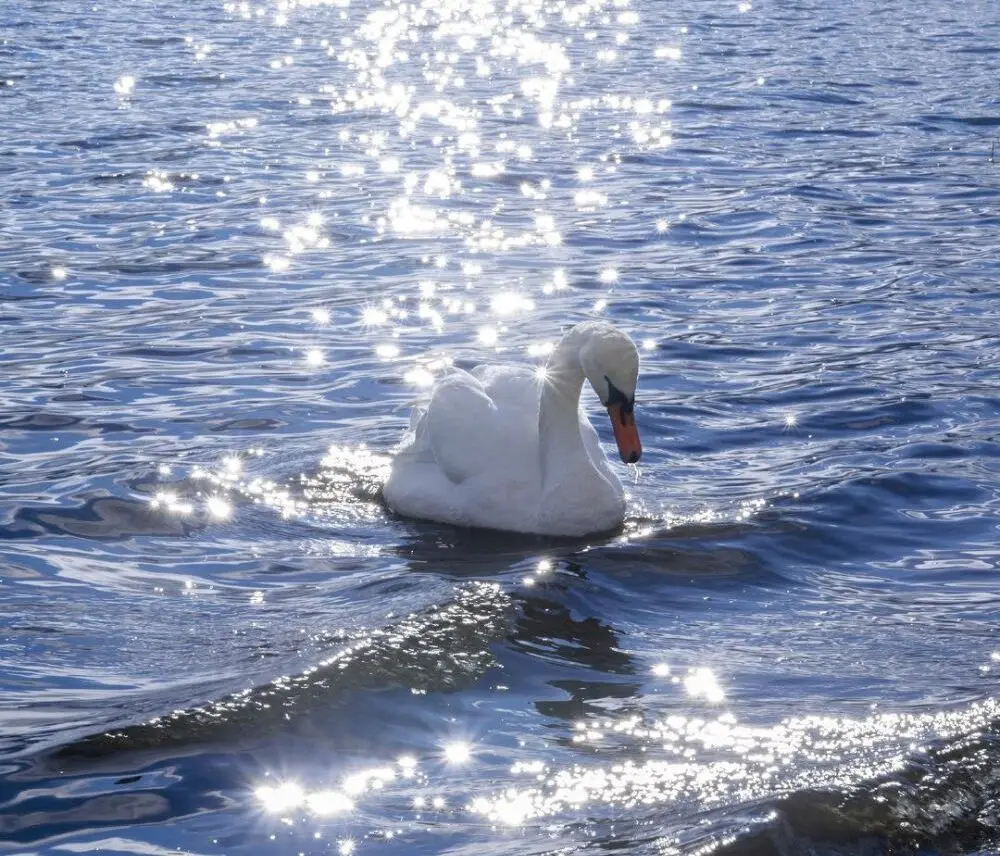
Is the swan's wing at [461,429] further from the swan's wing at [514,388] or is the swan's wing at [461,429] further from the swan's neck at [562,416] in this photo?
the swan's neck at [562,416]

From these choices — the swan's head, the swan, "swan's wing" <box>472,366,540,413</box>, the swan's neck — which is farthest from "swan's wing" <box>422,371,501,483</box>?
the swan's head

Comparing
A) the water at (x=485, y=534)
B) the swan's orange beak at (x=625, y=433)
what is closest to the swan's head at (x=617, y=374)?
the swan's orange beak at (x=625, y=433)

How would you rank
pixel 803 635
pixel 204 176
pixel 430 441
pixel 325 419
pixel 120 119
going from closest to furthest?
1. pixel 803 635
2. pixel 430 441
3. pixel 325 419
4. pixel 204 176
5. pixel 120 119

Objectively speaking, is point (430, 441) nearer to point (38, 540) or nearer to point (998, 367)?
point (38, 540)

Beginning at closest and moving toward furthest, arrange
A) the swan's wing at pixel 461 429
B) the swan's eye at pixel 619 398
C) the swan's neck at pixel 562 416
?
the swan's eye at pixel 619 398
the swan's neck at pixel 562 416
the swan's wing at pixel 461 429

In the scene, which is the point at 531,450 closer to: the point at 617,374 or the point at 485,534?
the point at 485,534

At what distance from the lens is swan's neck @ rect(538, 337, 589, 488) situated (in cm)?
877

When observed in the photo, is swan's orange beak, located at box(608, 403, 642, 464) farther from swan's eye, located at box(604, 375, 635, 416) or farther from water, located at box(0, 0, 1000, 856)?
water, located at box(0, 0, 1000, 856)

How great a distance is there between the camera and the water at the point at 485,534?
5.95 metres

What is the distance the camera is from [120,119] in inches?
803

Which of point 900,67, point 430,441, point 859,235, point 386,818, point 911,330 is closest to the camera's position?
point 386,818

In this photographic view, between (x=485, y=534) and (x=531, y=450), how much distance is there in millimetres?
519

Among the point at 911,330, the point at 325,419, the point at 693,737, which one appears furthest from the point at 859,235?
the point at 693,737

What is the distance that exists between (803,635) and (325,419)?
411 cm
